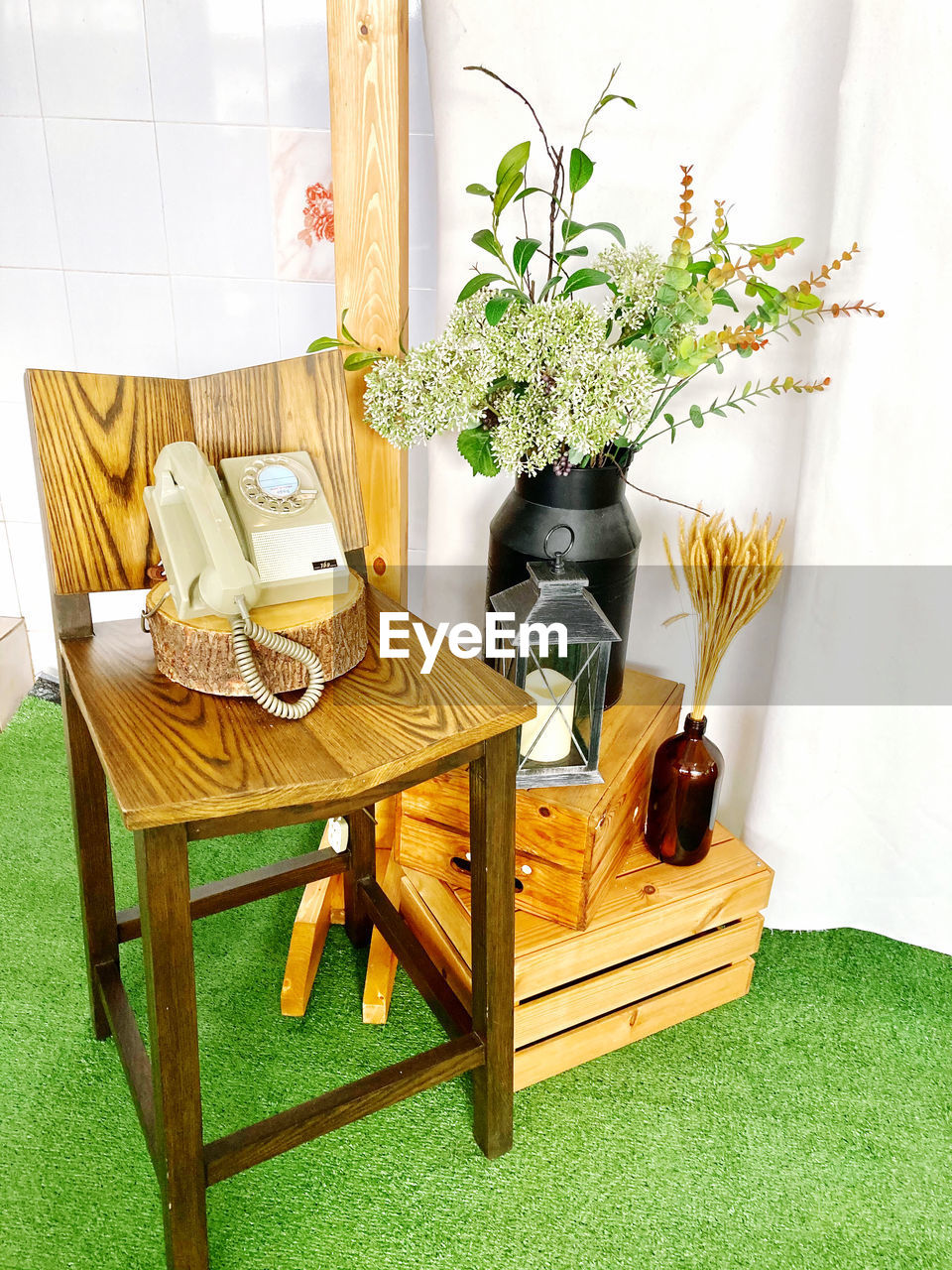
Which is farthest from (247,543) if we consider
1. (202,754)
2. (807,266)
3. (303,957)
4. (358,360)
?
(807,266)

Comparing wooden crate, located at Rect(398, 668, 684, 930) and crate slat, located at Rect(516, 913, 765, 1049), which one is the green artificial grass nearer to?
crate slat, located at Rect(516, 913, 765, 1049)

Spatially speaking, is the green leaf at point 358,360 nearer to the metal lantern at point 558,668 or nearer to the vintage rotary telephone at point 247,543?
the vintage rotary telephone at point 247,543

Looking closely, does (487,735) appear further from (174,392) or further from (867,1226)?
(867,1226)

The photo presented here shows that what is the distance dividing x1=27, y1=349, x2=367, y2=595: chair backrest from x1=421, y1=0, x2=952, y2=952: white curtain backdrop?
0.45 metres

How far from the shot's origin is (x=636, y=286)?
1192 mm

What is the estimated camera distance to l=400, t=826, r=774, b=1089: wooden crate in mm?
1270

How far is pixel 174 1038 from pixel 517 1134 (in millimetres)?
574

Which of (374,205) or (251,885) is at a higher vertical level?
(374,205)

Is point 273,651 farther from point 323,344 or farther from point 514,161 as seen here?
point 514,161

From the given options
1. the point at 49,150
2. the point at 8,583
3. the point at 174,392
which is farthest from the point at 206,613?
the point at 8,583

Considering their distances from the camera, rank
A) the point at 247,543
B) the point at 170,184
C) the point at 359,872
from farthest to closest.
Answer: the point at 170,184, the point at 359,872, the point at 247,543

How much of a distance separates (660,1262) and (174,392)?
3.88 feet

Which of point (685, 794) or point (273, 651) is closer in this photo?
point (273, 651)

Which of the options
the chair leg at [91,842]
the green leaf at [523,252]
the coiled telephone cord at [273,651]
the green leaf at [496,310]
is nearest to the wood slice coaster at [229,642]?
the coiled telephone cord at [273,651]
